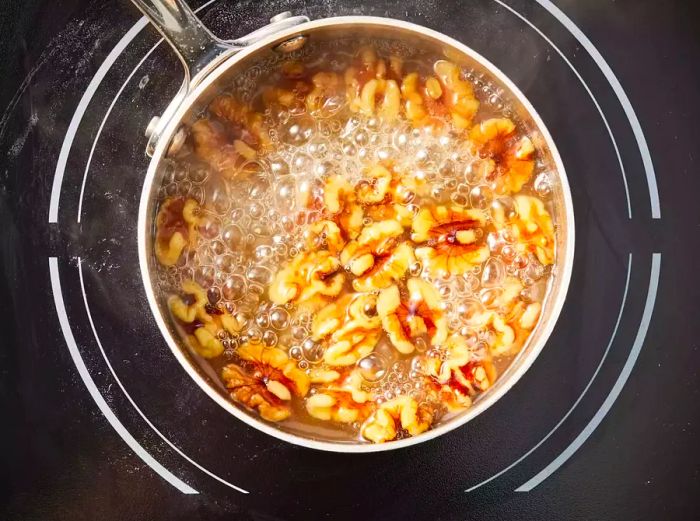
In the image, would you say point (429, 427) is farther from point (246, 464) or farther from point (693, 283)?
point (693, 283)

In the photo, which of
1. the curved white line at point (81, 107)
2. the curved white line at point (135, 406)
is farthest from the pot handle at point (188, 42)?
the curved white line at point (135, 406)

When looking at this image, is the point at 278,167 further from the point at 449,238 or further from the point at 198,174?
the point at 449,238

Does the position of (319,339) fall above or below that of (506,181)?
below

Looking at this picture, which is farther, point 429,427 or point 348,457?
point 348,457

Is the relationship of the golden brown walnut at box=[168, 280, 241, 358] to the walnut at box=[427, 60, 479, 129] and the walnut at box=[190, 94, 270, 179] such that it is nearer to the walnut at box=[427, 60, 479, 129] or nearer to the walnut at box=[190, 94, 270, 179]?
the walnut at box=[190, 94, 270, 179]

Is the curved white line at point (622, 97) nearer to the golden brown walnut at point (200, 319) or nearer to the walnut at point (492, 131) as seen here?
the walnut at point (492, 131)

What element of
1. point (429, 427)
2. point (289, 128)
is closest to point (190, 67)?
point (289, 128)
